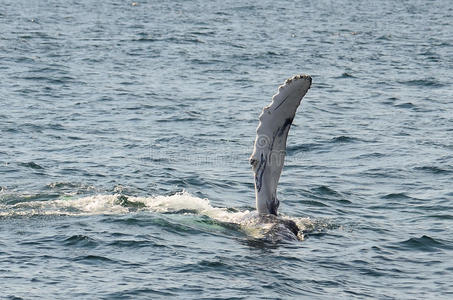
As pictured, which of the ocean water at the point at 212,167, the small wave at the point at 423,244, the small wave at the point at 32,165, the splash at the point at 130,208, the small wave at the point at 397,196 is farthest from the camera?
the small wave at the point at 32,165

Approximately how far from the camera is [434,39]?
49906 millimetres

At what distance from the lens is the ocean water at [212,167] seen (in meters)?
14.5

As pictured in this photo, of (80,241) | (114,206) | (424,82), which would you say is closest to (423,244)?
(114,206)

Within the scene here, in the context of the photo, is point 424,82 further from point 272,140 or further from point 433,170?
point 272,140

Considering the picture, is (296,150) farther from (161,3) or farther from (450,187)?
(161,3)

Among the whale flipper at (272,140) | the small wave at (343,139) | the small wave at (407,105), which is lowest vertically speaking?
the small wave at (343,139)

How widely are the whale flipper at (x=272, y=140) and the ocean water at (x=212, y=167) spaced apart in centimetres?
76

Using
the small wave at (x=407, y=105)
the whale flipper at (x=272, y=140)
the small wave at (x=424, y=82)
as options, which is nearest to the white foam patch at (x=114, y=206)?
the whale flipper at (x=272, y=140)

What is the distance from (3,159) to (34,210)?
5.20 metres

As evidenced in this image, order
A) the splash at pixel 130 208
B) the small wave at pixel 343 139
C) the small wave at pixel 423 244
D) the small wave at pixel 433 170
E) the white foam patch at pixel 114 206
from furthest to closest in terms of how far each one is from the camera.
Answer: the small wave at pixel 343 139 → the small wave at pixel 433 170 → the white foam patch at pixel 114 206 → the splash at pixel 130 208 → the small wave at pixel 423 244

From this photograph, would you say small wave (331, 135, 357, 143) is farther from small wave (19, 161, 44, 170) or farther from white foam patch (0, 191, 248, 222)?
small wave (19, 161, 44, 170)

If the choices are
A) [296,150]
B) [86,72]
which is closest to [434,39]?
[86,72]

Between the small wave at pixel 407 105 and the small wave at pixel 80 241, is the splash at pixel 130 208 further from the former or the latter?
the small wave at pixel 407 105

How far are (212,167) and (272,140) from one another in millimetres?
6948
